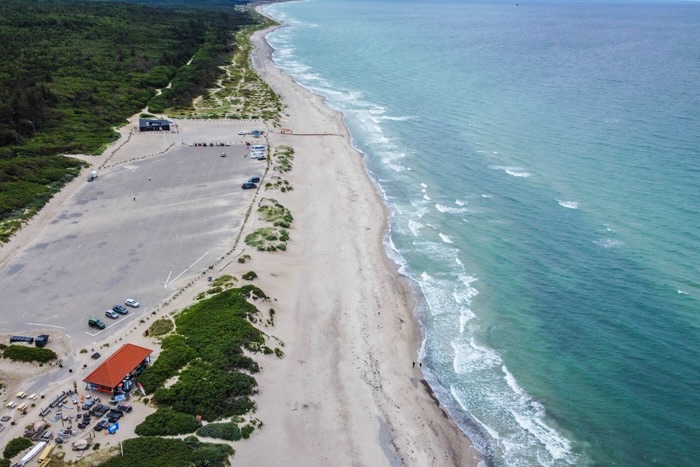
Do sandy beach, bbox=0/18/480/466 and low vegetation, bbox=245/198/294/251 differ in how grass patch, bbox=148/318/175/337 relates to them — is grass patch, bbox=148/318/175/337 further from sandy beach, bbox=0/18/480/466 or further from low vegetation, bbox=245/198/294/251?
low vegetation, bbox=245/198/294/251

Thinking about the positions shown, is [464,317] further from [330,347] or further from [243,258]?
[243,258]

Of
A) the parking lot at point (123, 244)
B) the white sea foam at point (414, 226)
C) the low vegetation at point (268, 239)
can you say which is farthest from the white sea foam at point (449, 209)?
the parking lot at point (123, 244)

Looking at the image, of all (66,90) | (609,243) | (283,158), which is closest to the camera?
(609,243)

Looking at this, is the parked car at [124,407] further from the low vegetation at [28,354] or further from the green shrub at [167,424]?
the low vegetation at [28,354]

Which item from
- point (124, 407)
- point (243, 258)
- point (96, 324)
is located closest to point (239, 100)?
point (243, 258)

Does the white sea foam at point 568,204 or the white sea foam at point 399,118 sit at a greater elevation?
the white sea foam at point 399,118

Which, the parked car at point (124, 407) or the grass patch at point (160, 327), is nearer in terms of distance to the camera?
the parked car at point (124, 407)
